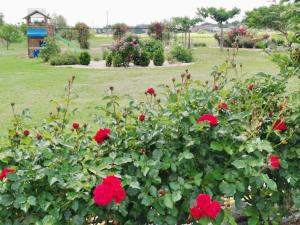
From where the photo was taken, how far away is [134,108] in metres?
2.47

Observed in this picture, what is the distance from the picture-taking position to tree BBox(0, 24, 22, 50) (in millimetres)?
32812

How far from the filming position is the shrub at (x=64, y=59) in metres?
17.3

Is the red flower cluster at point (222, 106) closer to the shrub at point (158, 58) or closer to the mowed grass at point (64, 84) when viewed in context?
the mowed grass at point (64, 84)

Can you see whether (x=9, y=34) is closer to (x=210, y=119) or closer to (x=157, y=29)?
(x=157, y=29)

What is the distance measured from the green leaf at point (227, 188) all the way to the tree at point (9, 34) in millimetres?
32889

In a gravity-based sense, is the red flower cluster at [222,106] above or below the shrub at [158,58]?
below

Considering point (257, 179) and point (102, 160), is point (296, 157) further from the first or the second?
point (102, 160)

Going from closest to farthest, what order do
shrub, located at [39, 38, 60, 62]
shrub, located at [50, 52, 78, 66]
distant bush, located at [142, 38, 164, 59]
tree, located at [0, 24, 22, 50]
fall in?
shrub, located at [50, 52, 78, 66] → distant bush, located at [142, 38, 164, 59] → shrub, located at [39, 38, 60, 62] → tree, located at [0, 24, 22, 50]

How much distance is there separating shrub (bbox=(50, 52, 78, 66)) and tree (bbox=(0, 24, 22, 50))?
16.5 metres

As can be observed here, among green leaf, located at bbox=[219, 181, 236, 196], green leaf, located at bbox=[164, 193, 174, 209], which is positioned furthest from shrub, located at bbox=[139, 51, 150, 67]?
green leaf, located at bbox=[164, 193, 174, 209]

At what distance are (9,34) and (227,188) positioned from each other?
3344cm

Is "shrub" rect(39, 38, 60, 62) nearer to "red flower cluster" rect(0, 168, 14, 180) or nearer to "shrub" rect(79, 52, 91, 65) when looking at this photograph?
"shrub" rect(79, 52, 91, 65)

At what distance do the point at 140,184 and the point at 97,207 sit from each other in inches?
9.2

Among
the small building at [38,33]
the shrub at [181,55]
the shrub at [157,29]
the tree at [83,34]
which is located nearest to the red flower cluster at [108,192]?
the shrub at [181,55]
